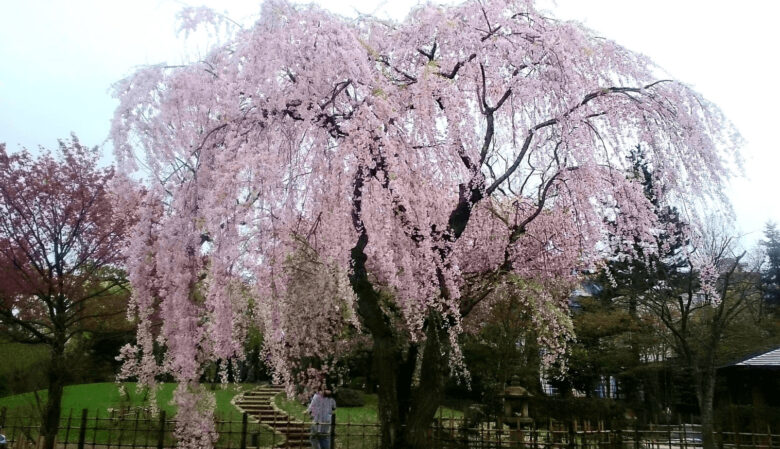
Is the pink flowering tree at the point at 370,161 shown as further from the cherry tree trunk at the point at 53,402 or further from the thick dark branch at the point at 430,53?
the cherry tree trunk at the point at 53,402

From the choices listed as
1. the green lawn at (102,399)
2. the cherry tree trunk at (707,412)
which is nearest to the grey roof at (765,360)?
the cherry tree trunk at (707,412)

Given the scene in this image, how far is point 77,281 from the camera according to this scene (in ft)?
30.9

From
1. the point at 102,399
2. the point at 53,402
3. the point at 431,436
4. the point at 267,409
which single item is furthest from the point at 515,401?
the point at 102,399

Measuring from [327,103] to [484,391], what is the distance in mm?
14922

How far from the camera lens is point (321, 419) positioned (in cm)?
941

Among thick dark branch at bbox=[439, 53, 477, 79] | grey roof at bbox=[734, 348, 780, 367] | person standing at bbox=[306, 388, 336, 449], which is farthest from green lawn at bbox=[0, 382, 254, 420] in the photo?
grey roof at bbox=[734, 348, 780, 367]

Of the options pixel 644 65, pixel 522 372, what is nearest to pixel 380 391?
pixel 644 65

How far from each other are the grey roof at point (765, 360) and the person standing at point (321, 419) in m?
13.9

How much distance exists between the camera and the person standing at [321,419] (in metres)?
9.08

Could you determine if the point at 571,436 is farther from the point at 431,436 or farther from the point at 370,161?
the point at 370,161

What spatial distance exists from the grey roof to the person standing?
45.7 ft

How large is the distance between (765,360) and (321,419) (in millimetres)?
14564

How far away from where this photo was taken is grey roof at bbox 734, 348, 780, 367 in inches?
664

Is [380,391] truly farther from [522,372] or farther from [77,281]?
[522,372]
